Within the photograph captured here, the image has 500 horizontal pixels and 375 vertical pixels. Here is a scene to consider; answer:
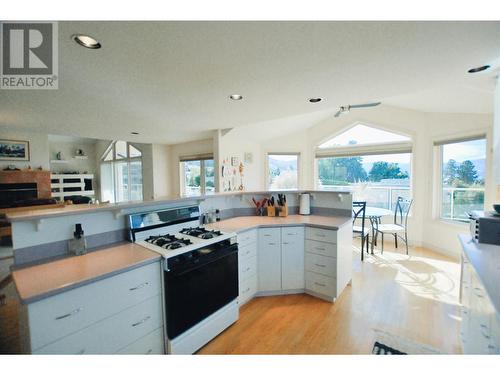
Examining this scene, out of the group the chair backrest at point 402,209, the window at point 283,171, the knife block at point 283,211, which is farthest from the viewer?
the window at point 283,171

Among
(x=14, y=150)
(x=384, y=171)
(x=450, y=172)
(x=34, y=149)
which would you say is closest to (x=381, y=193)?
(x=384, y=171)

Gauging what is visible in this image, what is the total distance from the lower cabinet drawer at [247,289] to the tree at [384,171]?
149 inches

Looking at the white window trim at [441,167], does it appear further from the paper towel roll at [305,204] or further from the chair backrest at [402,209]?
the paper towel roll at [305,204]

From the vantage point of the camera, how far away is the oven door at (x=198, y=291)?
160 centimetres

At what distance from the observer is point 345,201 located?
283 cm

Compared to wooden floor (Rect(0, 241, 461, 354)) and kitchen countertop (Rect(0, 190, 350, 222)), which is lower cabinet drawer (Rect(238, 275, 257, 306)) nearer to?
wooden floor (Rect(0, 241, 461, 354))

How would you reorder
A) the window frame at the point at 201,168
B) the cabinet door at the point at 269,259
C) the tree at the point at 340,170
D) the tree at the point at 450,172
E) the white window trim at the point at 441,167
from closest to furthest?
the cabinet door at the point at 269,259
the white window trim at the point at 441,167
the tree at the point at 450,172
the tree at the point at 340,170
the window frame at the point at 201,168

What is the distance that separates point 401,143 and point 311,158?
6.04ft

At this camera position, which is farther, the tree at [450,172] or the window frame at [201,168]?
the window frame at [201,168]

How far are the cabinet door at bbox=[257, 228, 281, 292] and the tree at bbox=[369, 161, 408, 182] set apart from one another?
345 cm

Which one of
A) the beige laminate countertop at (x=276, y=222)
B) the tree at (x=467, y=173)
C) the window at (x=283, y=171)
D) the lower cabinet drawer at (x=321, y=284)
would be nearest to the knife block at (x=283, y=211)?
the beige laminate countertop at (x=276, y=222)

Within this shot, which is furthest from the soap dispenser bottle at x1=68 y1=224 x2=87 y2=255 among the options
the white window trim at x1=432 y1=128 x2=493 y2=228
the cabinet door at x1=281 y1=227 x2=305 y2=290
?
the white window trim at x1=432 y1=128 x2=493 y2=228
